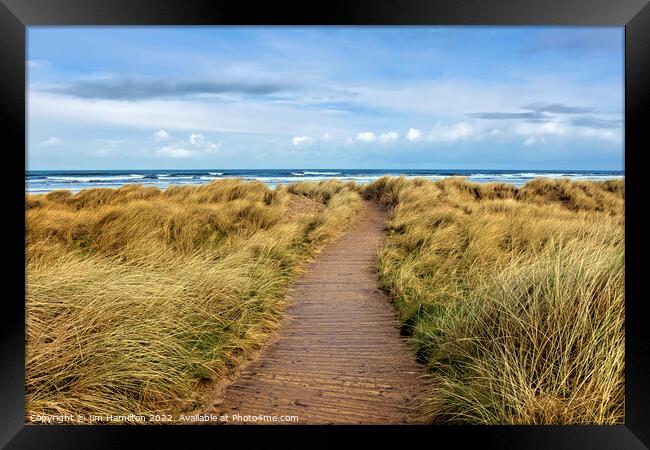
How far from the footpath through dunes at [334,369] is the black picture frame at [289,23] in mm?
214

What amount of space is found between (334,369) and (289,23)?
247 cm

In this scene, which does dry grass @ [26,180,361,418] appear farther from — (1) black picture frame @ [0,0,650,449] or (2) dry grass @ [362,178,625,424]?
(2) dry grass @ [362,178,625,424]

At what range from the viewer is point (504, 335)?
304 cm

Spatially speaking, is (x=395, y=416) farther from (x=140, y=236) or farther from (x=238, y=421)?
(x=140, y=236)

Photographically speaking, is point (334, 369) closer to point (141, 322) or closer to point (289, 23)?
point (141, 322)

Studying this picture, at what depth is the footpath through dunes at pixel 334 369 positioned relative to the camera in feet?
9.32

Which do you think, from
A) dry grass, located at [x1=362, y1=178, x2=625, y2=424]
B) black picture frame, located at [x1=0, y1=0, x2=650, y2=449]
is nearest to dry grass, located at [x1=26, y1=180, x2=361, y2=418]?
black picture frame, located at [x1=0, y1=0, x2=650, y2=449]

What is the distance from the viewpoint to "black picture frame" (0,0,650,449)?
2625mm

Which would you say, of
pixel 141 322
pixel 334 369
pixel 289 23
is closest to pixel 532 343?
pixel 334 369

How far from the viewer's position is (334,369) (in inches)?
128

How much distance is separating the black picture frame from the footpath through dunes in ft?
0.70

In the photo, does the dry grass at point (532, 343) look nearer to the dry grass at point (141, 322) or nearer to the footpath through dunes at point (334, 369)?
the footpath through dunes at point (334, 369)

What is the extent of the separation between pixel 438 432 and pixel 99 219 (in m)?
7.05

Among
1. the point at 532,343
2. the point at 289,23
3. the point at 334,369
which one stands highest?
the point at 289,23
